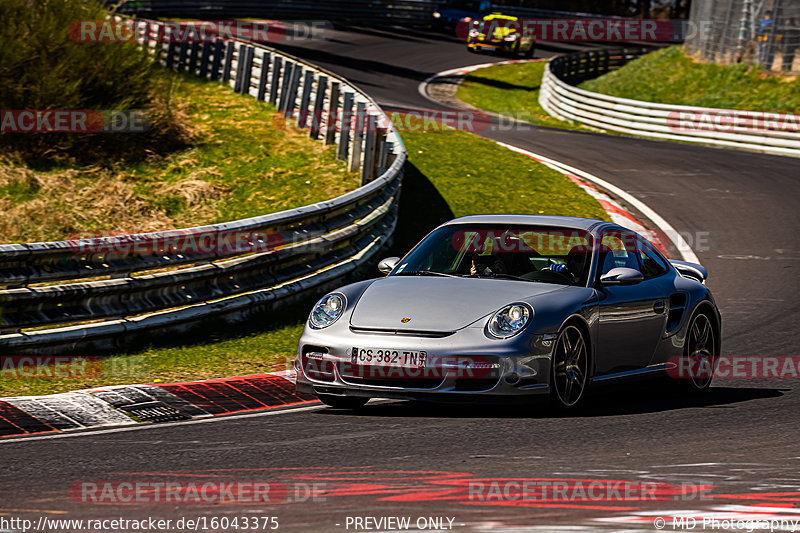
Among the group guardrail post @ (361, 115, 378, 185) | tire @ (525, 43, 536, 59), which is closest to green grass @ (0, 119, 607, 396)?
guardrail post @ (361, 115, 378, 185)

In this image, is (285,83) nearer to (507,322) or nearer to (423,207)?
(423,207)

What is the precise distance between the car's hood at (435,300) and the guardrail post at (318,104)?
475 inches

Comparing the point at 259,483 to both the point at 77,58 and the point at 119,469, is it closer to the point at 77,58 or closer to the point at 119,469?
the point at 119,469

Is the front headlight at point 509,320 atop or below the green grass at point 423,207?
atop

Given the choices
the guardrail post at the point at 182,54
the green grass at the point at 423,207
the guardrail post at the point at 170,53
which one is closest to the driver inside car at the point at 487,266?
the green grass at the point at 423,207

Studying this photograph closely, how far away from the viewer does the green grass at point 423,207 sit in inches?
360

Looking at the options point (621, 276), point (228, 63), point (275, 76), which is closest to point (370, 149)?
point (275, 76)

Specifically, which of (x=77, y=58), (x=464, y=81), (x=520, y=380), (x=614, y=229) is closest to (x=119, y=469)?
(x=520, y=380)

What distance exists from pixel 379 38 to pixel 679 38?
20.8 meters

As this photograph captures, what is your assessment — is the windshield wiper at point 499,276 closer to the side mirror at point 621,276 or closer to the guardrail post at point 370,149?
the side mirror at point 621,276

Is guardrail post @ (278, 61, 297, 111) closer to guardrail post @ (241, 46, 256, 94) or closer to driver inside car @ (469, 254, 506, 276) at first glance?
guardrail post @ (241, 46, 256, 94)

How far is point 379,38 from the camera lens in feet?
154

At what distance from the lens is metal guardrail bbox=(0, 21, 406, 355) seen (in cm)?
919

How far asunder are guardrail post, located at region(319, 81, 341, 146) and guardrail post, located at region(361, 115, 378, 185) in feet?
9.52
